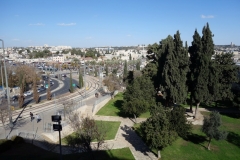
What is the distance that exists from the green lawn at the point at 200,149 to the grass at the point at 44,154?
10.1ft

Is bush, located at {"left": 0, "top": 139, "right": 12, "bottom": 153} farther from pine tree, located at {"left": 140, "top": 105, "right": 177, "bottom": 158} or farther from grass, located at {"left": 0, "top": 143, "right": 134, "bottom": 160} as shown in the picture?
pine tree, located at {"left": 140, "top": 105, "right": 177, "bottom": 158}

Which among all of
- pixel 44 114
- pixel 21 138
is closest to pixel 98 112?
pixel 44 114

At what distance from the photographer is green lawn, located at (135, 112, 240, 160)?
17.5m

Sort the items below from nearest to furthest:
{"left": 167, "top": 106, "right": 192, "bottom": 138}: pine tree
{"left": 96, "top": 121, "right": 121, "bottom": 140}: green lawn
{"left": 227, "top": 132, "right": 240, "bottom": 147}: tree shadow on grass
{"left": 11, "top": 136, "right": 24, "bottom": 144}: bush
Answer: {"left": 11, "top": 136, "right": 24, "bottom": 144}: bush → {"left": 167, "top": 106, "right": 192, "bottom": 138}: pine tree → {"left": 227, "top": 132, "right": 240, "bottom": 147}: tree shadow on grass → {"left": 96, "top": 121, "right": 121, "bottom": 140}: green lawn

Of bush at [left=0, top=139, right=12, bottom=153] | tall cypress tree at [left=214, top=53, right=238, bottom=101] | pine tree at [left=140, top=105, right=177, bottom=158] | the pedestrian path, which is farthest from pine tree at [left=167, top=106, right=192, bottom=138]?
bush at [left=0, top=139, right=12, bottom=153]

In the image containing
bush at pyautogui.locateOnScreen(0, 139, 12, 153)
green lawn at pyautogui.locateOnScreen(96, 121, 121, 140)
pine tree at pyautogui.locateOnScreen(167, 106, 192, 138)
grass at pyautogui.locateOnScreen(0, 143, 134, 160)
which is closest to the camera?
grass at pyautogui.locateOnScreen(0, 143, 134, 160)

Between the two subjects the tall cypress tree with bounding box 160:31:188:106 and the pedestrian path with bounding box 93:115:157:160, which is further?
the tall cypress tree with bounding box 160:31:188:106

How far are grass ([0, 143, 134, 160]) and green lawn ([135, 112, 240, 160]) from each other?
3073mm

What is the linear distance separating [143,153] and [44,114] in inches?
643

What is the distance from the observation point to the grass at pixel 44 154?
50.1 feet

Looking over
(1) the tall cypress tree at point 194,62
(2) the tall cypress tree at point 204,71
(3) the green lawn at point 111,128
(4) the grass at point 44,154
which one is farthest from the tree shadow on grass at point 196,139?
(3) the green lawn at point 111,128

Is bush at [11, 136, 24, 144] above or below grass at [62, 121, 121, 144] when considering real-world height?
above

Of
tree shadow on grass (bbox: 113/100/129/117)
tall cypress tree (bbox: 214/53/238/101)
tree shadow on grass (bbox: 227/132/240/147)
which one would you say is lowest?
tree shadow on grass (bbox: 113/100/129/117)

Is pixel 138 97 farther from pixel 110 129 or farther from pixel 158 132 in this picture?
pixel 158 132
